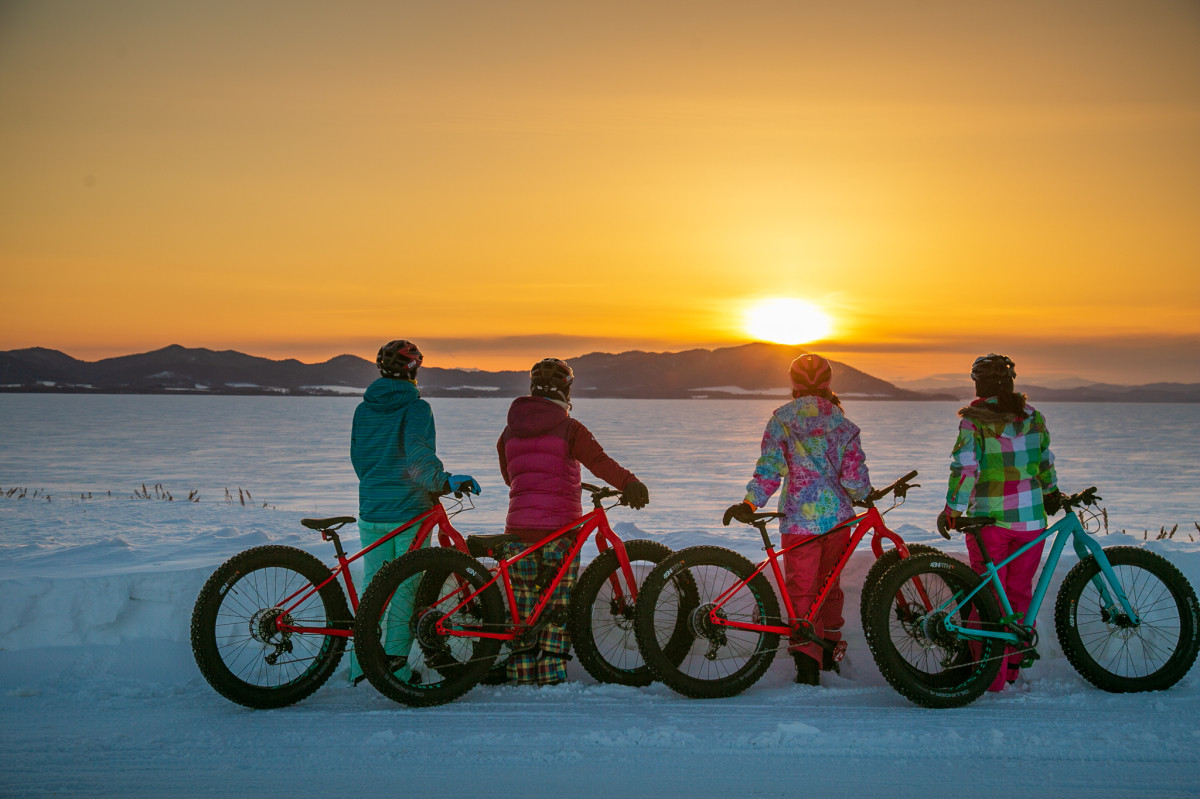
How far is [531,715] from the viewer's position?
465 centimetres

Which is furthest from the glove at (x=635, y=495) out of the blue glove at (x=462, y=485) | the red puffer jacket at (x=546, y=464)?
the blue glove at (x=462, y=485)

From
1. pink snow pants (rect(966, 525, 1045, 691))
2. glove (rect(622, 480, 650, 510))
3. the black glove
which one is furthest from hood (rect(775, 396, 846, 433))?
pink snow pants (rect(966, 525, 1045, 691))

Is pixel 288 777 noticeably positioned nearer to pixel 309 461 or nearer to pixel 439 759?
pixel 439 759

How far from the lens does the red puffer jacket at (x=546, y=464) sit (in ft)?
17.7

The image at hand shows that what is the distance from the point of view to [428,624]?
4973 mm

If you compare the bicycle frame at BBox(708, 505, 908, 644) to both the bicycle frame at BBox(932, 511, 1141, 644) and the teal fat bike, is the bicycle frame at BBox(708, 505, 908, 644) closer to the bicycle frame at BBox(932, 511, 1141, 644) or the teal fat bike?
the teal fat bike

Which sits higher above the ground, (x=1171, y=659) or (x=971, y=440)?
(x=971, y=440)

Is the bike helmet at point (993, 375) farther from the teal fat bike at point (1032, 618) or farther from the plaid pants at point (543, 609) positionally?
the plaid pants at point (543, 609)

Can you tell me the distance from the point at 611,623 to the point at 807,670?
1200 mm

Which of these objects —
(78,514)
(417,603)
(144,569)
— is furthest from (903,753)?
(78,514)

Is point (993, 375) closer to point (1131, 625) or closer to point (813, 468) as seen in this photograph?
point (813, 468)

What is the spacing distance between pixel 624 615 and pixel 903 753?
1793mm

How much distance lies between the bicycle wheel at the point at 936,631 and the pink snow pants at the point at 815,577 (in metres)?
0.37

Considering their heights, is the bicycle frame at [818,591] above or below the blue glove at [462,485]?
below
